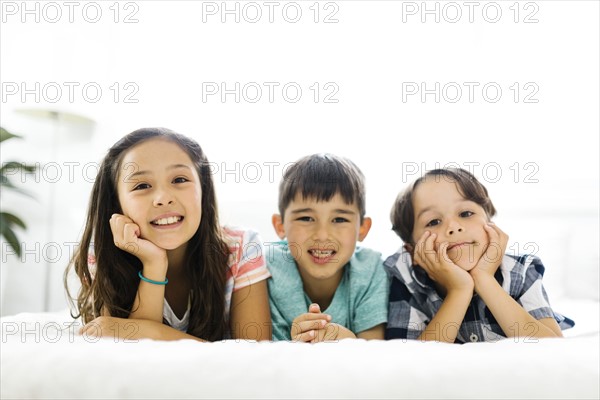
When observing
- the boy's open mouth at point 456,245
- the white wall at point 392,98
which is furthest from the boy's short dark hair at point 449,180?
the white wall at point 392,98

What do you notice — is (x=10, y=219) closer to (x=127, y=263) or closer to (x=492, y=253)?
(x=127, y=263)

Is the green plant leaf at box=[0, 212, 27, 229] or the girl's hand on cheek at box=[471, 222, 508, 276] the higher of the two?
the green plant leaf at box=[0, 212, 27, 229]

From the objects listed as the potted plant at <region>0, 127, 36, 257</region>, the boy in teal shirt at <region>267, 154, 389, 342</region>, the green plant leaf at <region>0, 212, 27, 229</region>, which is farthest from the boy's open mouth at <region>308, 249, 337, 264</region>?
the green plant leaf at <region>0, 212, 27, 229</region>

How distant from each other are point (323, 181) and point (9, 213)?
176 centimetres

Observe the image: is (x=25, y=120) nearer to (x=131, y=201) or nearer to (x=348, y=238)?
(x=131, y=201)

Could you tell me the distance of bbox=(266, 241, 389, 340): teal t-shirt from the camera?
1.26 m

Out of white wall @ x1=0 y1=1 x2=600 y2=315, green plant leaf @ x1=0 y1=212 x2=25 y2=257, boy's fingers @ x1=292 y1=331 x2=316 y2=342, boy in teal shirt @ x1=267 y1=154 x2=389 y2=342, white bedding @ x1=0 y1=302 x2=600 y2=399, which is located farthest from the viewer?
green plant leaf @ x1=0 y1=212 x2=25 y2=257

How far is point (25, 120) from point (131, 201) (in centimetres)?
188

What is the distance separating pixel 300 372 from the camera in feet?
2.28

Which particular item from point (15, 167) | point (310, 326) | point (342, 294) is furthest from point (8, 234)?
point (310, 326)

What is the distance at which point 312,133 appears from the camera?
90.4 inches

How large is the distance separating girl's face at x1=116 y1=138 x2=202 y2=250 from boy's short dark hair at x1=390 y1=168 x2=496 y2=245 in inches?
18.8

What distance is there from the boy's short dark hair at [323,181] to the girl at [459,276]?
5.2 inches

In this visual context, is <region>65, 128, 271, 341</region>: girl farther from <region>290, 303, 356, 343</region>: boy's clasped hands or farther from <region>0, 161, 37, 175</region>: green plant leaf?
<region>0, 161, 37, 175</region>: green plant leaf
